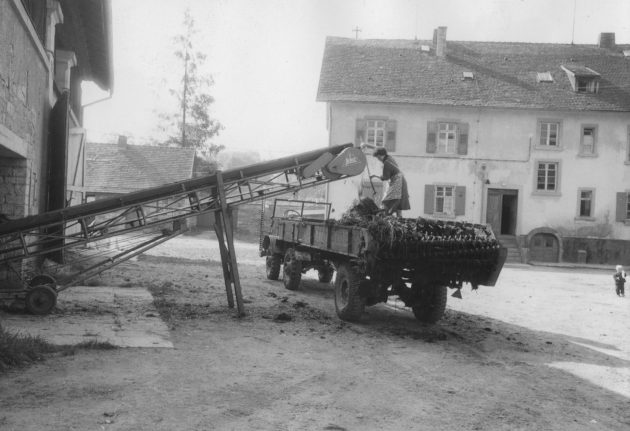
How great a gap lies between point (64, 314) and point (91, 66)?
10.4 meters

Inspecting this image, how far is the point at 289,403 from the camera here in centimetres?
478

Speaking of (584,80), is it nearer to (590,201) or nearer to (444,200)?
(590,201)

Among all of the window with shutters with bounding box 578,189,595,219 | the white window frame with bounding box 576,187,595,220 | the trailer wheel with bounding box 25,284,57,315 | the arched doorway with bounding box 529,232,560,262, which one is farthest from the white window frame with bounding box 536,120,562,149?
the trailer wheel with bounding box 25,284,57,315

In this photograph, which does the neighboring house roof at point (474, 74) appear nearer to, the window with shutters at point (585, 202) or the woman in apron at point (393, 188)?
the window with shutters at point (585, 202)

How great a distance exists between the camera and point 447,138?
27875 millimetres

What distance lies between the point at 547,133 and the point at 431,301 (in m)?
22.1

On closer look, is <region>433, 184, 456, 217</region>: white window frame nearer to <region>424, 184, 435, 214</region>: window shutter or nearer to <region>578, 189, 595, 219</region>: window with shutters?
<region>424, 184, 435, 214</region>: window shutter

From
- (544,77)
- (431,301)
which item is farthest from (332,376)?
(544,77)

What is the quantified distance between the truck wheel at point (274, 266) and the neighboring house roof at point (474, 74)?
49.7ft

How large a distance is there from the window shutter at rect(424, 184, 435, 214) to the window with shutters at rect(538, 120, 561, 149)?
5.75m

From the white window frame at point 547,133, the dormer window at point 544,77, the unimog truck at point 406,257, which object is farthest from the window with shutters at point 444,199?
the unimog truck at point 406,257

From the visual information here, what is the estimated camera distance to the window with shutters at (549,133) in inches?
1097

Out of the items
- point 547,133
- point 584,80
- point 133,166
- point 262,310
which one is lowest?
point 262,310

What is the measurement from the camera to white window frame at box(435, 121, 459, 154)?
27.8 metres
